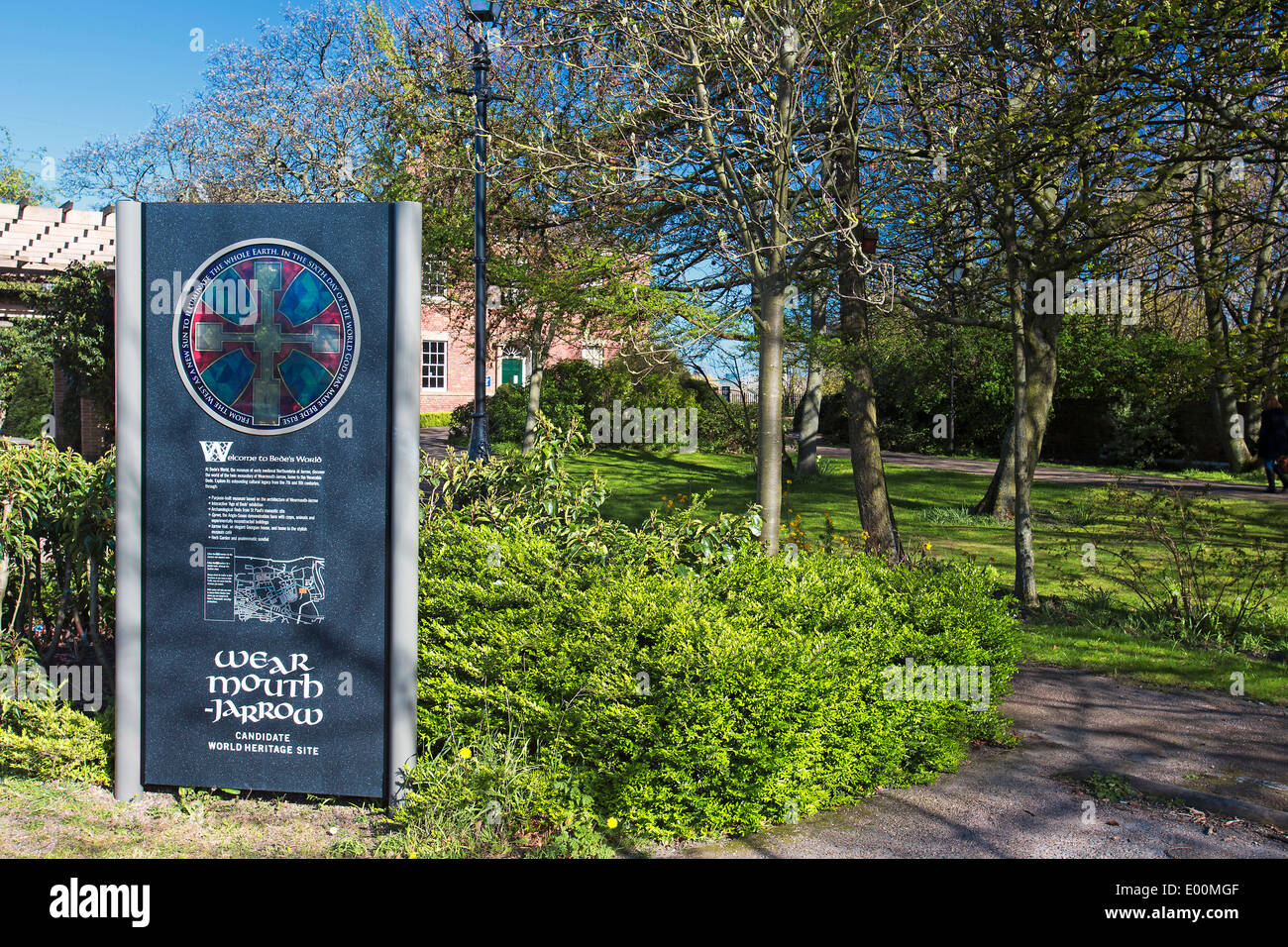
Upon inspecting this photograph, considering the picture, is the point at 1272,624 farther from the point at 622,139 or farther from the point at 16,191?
the point at 16,191

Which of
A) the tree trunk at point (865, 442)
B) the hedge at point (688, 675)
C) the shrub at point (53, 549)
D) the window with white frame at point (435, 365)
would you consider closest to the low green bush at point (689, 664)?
the hedge at point (688, 675)

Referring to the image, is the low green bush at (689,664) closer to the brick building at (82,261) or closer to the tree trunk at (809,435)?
the brick building at (82,261)

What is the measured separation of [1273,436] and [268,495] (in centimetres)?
1802

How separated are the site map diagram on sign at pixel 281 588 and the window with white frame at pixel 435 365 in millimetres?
35309

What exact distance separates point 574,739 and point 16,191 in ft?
190

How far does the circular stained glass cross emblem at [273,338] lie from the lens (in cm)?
435

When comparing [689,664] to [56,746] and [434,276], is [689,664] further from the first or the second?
[434,276]

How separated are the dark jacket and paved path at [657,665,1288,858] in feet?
41.1

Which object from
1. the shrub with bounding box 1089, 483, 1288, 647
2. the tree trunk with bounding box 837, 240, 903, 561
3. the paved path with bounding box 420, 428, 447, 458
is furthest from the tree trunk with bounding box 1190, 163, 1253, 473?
the paved path with bounding box 420, 428, 447, 458

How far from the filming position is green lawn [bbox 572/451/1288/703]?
7.61m

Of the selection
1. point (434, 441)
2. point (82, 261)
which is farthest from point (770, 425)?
point (434, 441)

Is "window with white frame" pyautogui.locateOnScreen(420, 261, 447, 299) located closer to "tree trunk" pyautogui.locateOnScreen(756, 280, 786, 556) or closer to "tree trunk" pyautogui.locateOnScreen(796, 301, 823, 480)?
"tree trunk" pyautogui.locateOnScreen(796, 301, 823, 480)

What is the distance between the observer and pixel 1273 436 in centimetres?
1700
